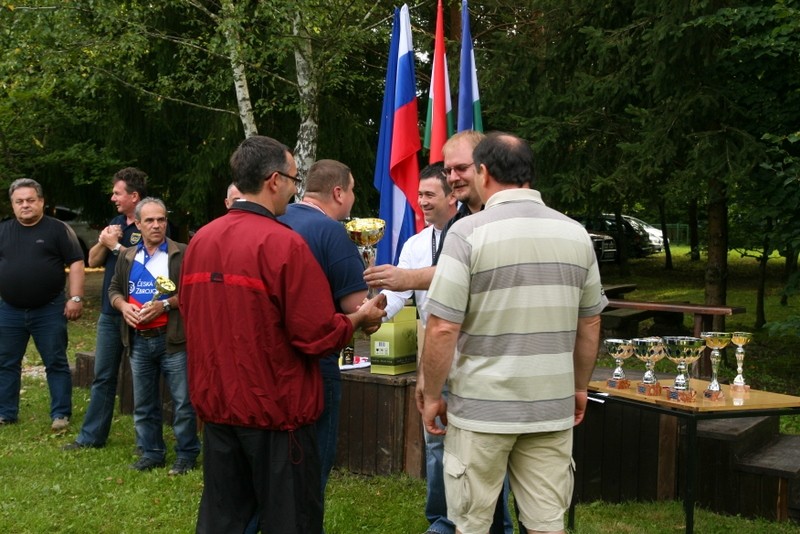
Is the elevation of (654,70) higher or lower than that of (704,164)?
higher

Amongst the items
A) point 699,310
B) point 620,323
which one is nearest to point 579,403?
point 699,310

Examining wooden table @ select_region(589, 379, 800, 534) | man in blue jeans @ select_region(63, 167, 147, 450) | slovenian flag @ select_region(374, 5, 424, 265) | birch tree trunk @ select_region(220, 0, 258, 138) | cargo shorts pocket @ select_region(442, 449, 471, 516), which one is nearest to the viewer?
cargo shorts pocket @ select_region(442, 449, 471, 516)

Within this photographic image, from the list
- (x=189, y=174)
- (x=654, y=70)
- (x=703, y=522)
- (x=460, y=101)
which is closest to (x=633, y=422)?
(x=703, y=522)

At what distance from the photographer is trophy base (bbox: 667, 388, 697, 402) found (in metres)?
4.07

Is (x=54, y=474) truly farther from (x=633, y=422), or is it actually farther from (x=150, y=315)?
(x=633, y=422)

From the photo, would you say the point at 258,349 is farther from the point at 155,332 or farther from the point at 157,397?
the point at 157,397

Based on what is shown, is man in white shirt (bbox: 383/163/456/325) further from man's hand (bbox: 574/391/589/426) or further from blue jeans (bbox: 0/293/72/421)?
blue jeans (bbox: 0/293/72/421)

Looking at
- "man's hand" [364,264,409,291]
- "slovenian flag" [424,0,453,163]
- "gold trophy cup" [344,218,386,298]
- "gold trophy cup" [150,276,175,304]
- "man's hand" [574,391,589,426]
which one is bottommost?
"man's hand" [574,391,589,426]

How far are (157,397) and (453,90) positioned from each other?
6.99 meters

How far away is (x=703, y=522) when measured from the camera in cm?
494

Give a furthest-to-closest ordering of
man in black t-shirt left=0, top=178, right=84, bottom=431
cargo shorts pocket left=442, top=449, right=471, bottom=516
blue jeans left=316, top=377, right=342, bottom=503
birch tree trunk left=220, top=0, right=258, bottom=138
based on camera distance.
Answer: birch tree trunk left=220, top=0, right=258, bottom=138, man in black t-shirt left=0, top=178, right=84, bottom=431, blue jeans left=316, top=377, right=342, bottom=503, cargo shorts pocket left=442, top=449, right=471, bottom=516

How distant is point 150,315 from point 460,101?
2.84 metres

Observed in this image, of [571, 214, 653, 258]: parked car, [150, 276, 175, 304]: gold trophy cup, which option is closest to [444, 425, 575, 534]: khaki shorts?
[150, 276, 175, 304]: gold trophy cup

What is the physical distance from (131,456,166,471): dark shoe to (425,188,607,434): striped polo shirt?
10.8 feet
